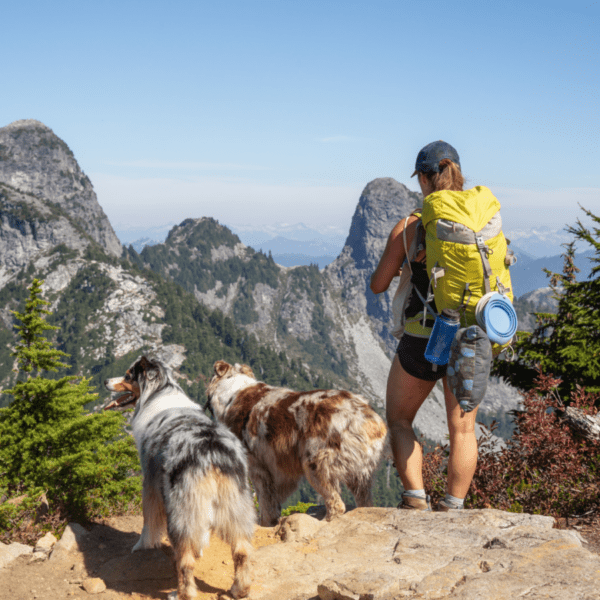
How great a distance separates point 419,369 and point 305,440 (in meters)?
2.00

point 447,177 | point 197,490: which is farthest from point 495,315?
point 197,490

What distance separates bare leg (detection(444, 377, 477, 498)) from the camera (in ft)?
16.4

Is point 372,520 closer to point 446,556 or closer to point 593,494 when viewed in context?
point 446,556

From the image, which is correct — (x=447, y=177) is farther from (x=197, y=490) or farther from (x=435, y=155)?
(x=197, y=490)

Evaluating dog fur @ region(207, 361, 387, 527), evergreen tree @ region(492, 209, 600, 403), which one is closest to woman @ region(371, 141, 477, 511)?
dog fur @ region(207, 361, 387, 527)

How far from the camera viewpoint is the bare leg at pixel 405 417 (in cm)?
524

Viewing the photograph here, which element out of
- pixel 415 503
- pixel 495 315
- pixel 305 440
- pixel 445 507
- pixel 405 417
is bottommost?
pixel 415 503

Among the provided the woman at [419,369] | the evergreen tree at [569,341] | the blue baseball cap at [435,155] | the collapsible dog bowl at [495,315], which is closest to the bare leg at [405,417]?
the woman at [419,369]

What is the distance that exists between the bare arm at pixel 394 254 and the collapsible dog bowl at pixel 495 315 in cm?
93

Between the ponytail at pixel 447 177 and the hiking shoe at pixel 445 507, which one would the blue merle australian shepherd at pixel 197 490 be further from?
the ponytail at pixel 447 177

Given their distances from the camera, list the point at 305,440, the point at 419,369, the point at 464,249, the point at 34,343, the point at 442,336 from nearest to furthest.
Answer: the point at 464,249, the point at 442,336, the point at 419,369, the point at 305,440, the point at 34,343

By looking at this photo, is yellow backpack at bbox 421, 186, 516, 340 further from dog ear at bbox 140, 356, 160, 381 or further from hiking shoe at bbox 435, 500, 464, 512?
dog ear at bbox 140, 356, 160, 381

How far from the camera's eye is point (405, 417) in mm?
5449

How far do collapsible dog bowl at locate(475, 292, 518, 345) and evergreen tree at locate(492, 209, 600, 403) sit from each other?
6.47 metres
